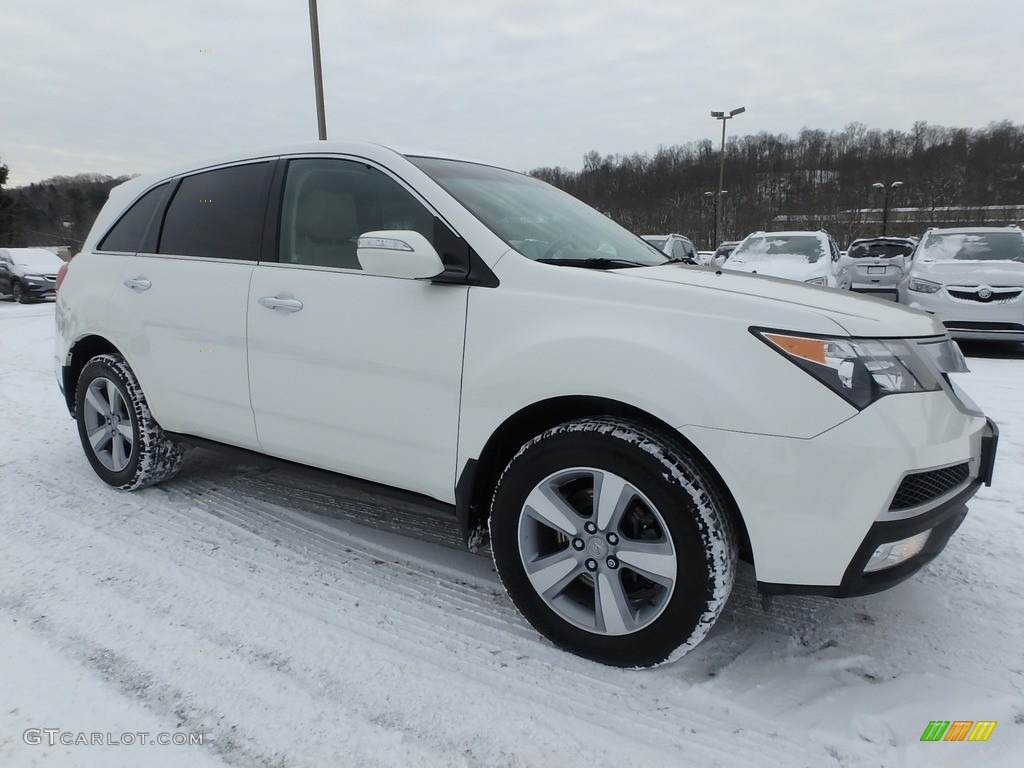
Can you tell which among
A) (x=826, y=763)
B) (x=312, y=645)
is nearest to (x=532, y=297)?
(x=312, y=645)

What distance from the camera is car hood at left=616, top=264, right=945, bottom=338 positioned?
74.3 inches

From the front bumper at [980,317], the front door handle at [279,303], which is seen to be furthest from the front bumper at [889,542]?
the front bumper at [980,317]

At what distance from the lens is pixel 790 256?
37.2 feet

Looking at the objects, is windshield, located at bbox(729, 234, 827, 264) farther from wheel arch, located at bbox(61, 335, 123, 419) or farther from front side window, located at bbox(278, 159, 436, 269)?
wheel arch, located at bbox(61, 335, 123, 419)

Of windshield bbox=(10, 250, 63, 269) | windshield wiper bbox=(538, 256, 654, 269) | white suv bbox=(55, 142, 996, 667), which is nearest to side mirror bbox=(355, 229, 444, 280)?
white suv bbox=(55, 142, 996, 667)

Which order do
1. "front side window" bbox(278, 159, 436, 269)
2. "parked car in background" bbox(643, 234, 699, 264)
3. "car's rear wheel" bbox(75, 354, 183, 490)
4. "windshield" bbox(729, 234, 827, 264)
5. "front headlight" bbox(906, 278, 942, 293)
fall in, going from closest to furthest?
"front side window" bbox(278, 159, 436, 269) → "parked car in background" bbox(643, 234, 699, 264) → "car's rear wheel" bbox(75, 354, 183, 490) → "front headlight" bbox(906, 278, 942, 293) → "windshield" bbox(729, 234, 827, 264)

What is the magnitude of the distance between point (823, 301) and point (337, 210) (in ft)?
6.19

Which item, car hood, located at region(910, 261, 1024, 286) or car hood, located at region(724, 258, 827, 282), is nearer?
car hood, located at region(910, 261, 1024, 286)

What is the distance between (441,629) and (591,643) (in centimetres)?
57

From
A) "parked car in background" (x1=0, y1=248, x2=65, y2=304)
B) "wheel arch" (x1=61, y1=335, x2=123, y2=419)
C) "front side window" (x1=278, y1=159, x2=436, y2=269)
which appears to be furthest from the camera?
"parked car in background" (x1=0, y1=248, x2=65, y2=304)

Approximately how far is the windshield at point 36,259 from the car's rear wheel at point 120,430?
669 inches

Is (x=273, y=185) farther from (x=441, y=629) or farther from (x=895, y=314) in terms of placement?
(x=895, y=314)

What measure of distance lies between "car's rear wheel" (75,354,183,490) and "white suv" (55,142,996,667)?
37 centimetres

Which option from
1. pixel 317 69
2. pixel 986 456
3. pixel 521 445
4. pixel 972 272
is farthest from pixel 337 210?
pixel 317 69
